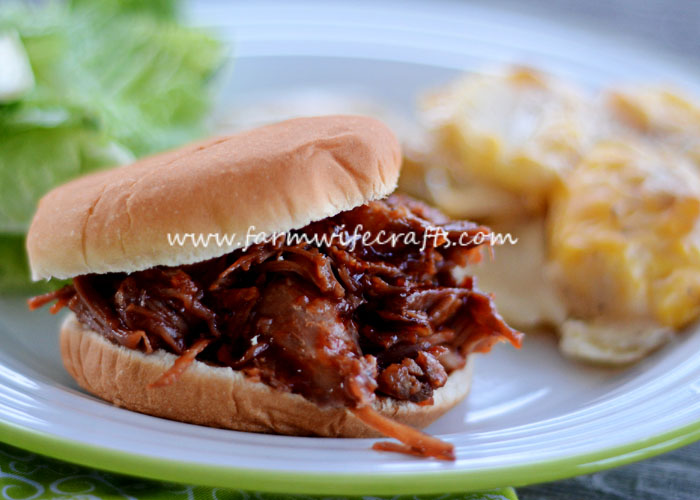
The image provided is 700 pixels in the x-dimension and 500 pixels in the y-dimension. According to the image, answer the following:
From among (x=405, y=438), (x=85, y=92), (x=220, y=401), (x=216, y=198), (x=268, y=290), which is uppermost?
(x=216, y=198)

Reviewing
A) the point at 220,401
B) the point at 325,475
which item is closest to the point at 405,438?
the point at 325,475

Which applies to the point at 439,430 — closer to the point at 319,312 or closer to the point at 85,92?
the point at 319,312

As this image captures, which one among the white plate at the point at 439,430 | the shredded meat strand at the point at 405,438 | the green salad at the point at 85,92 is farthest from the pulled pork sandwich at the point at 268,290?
the green salad at the point at 85,92

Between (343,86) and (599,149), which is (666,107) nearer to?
(599,149)

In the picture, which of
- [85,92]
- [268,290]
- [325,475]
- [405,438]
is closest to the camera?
[325,475]

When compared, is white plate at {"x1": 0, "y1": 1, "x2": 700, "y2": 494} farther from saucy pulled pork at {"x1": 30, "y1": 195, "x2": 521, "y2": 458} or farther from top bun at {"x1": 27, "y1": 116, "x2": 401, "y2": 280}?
top bun at {"x1": 27, "y1": 116, "x2": 401, "y2": 280}

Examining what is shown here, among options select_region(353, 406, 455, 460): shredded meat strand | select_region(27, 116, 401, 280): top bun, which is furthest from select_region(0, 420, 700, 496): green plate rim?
select_region(27, 116, 401, 280): top bun
